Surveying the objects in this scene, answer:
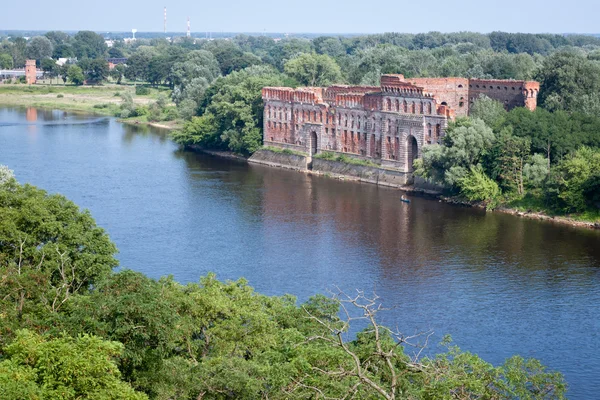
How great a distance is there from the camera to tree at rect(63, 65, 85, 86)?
181 m

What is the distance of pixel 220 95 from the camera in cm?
10712

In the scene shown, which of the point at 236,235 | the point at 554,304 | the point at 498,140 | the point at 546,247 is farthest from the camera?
the point at 498,140

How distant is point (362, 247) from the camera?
6334 centimetres

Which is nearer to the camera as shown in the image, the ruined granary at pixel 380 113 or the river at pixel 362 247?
the river at pixel 362 247

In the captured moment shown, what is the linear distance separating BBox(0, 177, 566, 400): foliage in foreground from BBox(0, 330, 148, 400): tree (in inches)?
1.2

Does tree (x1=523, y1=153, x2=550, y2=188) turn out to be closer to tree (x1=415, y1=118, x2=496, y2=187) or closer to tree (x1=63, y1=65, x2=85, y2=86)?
tree (x1=415, y1=118, x2=496, y2=187)

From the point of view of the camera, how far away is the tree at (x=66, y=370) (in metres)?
28.0

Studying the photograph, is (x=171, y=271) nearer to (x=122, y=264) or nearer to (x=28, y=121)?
(x=122, y=264)

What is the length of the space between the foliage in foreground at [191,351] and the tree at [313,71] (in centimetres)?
8255

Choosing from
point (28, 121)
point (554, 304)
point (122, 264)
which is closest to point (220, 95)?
point (28, 121)

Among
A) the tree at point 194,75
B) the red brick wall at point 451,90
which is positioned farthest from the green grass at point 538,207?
the tree at point 194,75

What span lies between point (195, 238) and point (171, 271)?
879 cm

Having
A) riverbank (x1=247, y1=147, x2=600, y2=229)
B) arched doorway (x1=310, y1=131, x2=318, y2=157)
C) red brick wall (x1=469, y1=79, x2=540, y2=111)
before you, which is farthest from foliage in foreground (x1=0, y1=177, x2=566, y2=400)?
arched doorway (x1=310, y1=131, x2=318, y2=157)

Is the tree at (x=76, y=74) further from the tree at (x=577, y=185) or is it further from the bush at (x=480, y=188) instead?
the tree at (x=577, y=185)
